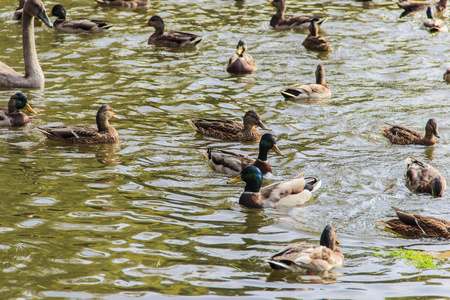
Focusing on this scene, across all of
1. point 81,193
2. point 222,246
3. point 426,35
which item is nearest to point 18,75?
point 81,193

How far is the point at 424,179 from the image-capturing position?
9.75 metres

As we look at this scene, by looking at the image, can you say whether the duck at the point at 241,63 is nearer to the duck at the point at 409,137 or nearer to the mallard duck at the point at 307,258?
the duck at the point at 409,137

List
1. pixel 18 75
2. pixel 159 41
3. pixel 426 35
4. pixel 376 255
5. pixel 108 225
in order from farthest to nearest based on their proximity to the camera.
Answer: pixel 426 35 < pixel 159 41 < pixel 18 75 < pixel 108 225 < pixel 376 255

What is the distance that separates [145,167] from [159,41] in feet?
29.1

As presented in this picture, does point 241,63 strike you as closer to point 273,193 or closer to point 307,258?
point 273,193

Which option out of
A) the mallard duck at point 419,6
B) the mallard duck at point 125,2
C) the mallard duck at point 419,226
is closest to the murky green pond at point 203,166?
the mallard duck at point 419,226

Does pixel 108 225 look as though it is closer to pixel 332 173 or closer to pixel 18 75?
pixel 332 173

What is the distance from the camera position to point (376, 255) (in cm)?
746

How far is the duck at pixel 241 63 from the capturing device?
15.7m

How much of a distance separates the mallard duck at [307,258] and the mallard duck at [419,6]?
1632 centimetres

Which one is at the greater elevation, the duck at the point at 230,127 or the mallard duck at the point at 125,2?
the mallard duck at the point at 125,2

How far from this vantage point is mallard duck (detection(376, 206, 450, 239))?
26.5 feet

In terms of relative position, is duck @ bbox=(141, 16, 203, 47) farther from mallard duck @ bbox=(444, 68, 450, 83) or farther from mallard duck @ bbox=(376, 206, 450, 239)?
mallard duck @ bbox=(376, 206, 450, 239)

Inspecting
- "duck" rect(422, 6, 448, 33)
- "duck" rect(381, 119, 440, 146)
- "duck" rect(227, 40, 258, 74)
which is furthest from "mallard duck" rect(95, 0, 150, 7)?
"duck" rect(381, 119, 440, 146)
